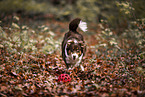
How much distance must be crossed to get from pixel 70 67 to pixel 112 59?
192cm

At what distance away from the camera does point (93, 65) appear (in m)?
5.22

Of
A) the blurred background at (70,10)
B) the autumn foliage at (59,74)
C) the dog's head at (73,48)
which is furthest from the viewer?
the blurred background at (70,10)

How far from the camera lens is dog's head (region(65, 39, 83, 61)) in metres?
4.54

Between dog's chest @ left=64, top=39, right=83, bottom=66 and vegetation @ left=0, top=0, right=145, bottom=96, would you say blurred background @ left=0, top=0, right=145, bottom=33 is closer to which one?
vegetation @ left=0, top=0, right=145, bottom=96

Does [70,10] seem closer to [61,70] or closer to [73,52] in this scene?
[61,70]

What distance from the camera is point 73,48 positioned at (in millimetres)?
4566

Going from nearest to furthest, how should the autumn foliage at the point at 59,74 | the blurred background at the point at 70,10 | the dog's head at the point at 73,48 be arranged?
1. the autumn foliage at the point at 59,74
2. the dog's head at the point at 73,48
3. the blurred background at the point at 70,10

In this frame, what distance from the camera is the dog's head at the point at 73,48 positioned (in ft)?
14.9

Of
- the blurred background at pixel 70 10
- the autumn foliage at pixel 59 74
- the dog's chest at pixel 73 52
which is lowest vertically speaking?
the autumn foliage at pixel 59 74

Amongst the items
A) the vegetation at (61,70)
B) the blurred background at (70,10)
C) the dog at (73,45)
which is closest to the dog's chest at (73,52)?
the dog at (73,45)

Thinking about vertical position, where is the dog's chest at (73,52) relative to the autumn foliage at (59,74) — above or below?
above

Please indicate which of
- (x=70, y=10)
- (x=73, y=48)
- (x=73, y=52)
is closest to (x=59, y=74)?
(x=73, y=52)

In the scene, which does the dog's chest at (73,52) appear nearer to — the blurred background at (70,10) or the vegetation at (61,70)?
the vegetation at (61,70)

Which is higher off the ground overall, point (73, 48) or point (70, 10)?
point (70, 10)
